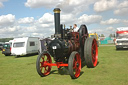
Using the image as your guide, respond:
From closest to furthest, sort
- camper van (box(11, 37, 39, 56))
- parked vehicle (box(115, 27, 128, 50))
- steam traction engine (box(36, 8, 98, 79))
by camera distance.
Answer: steam traction engine (box(36, 8, 98, 79))
camper van (box(11, 37, 39, 56))
parked vehicle (box(115, 27, 128, 50))

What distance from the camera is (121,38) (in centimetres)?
1485

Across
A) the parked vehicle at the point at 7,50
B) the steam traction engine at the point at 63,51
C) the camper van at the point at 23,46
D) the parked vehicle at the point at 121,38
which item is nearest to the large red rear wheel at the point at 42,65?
the steam traction engine at the point at 63,51

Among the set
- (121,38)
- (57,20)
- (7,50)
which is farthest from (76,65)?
(7,50)

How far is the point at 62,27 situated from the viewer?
18.0ft

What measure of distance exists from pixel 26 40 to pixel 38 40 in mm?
2351

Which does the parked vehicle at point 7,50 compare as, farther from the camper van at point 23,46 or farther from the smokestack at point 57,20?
the smokestack at point 57,20

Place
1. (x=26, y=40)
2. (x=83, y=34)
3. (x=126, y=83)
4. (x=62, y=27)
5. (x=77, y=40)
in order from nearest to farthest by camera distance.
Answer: (x=126, y=83)
(x=62, y=27)
(x=77, y=40)
(x=83, y=34)
(x=26, y=40)

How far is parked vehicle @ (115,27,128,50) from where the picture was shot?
1434 cm

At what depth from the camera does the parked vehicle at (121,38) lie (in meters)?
14.3

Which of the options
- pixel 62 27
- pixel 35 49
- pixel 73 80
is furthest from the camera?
pixel 35 49

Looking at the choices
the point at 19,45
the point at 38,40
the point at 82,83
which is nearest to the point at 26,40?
the point at 19,45

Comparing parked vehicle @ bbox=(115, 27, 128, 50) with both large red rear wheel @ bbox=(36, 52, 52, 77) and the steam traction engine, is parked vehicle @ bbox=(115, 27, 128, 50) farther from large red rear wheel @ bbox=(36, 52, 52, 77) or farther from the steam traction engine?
large red rear wheel @ bbox=(36, 52, 52, 77)

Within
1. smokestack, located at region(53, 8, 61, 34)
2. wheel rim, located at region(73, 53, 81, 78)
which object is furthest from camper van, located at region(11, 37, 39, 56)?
wheel rim, located at region(73, 53, 81, 78)

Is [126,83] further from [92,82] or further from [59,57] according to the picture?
[59,57]
